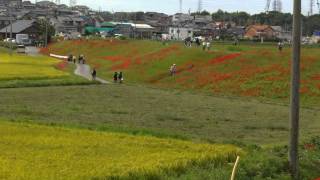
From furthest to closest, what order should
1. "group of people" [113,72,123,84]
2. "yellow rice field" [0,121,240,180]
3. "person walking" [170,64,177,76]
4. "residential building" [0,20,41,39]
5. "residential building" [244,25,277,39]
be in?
"residential building" [244,25,277,39] → "residential building" [0,20,41,39] → "person walking" [170,64,177,76] → "group of people" [113,72,123,84] → "yellow rice field" [0,121,240,180]

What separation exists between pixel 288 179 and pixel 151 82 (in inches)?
1724

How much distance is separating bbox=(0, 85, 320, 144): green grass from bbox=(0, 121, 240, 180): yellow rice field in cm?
291

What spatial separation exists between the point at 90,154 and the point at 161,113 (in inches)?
603

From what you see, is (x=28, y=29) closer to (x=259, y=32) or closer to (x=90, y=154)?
(x=259, y=32)

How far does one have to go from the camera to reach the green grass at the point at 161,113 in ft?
86.2

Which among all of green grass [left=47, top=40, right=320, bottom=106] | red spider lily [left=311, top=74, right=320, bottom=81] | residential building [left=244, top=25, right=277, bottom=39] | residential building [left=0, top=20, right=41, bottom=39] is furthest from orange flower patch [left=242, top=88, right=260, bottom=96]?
residential building [left=0, top=20, right=41, bottom=39]

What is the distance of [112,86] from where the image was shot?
51719 mm

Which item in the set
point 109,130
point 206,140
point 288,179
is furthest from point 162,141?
point 288,179

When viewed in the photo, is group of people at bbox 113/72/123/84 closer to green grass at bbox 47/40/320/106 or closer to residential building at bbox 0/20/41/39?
green grass at bbox 47/40/320/106

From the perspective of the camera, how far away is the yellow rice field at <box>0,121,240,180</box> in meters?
14.7

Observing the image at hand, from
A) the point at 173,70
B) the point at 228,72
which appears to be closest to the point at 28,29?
the point at 173,70

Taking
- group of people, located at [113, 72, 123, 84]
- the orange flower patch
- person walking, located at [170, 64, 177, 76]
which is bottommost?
the orange flower patch

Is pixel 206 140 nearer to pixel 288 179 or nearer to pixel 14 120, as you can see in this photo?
pixel 288 179

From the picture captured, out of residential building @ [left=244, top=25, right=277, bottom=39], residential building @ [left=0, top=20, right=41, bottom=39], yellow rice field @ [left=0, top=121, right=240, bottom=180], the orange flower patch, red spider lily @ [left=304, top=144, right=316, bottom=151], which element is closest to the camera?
yellow rice field @ [left=0, top=121, right=240, bottom=180]
